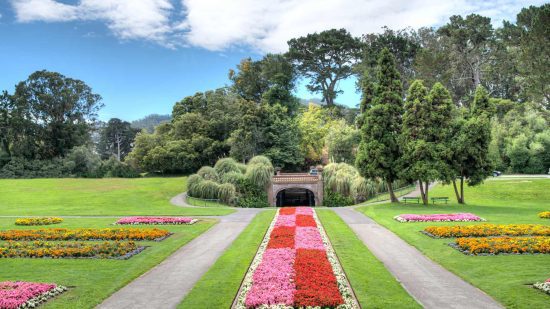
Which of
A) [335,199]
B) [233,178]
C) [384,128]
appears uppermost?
[384,128]

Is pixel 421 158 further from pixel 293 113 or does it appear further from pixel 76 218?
pixel 293 113

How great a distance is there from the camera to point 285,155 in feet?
193

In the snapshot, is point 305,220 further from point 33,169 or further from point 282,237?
point 33,169

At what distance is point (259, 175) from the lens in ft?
152

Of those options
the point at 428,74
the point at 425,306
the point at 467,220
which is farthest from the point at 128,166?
the point at 425,306

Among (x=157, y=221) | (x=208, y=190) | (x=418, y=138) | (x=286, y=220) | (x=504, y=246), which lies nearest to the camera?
(x=504, y=246)

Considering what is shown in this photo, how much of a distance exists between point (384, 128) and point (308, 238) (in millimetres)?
17684

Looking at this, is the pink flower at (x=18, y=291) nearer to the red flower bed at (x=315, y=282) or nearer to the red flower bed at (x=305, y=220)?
Answer: the red flower bed at (x=315, y=282)

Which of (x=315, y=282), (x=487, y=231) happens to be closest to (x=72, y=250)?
(x=315, y=282)

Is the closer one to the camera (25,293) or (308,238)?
(25,293)

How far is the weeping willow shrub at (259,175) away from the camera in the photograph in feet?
152

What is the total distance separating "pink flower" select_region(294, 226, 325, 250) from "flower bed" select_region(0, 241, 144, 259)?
7606 millimetres

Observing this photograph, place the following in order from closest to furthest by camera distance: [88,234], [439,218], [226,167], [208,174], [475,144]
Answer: [88,234], [439,218], [475,144], [208,174], [226,167]

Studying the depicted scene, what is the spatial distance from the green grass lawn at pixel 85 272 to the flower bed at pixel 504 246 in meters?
13.3
